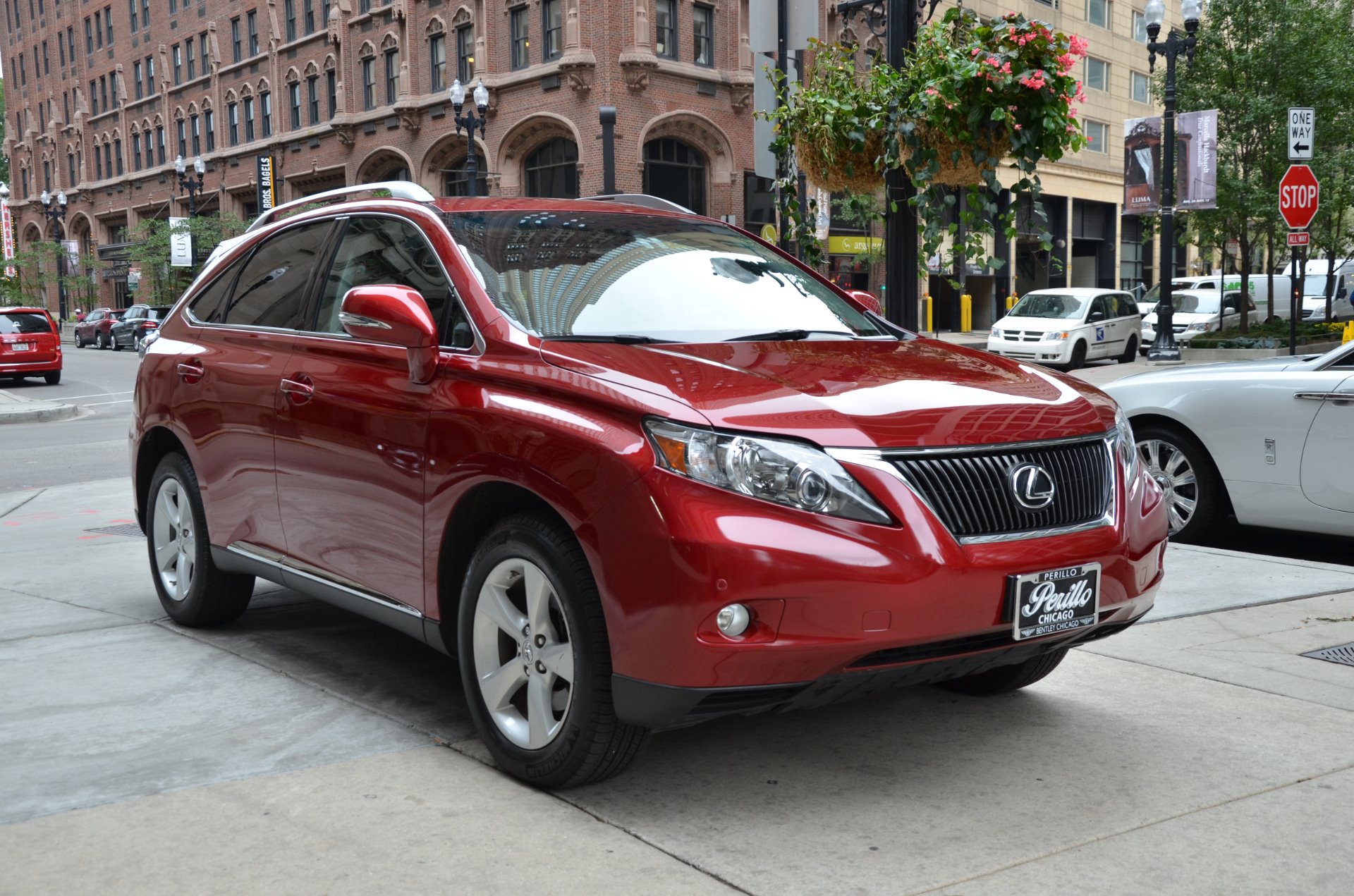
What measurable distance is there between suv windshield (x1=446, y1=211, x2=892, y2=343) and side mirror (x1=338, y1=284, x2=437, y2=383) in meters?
0.24

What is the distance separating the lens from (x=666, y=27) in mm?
41062

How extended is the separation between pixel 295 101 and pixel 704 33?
2059cm

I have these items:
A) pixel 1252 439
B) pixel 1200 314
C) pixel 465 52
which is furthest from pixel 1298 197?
pixel 465 52

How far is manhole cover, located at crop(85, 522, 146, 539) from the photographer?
28.8 ft

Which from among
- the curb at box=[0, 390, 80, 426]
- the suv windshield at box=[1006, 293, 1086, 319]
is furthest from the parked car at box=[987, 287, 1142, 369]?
the curb at box=[0, 390, 80, 426]

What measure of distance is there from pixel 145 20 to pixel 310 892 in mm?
72436

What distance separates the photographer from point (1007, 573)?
345 centimetres

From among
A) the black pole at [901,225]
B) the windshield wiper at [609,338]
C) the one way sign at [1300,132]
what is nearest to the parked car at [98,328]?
the one way sign at [1300,132]

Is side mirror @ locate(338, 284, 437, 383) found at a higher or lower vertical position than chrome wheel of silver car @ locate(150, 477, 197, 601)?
higher

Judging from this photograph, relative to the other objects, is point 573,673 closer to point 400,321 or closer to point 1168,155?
point 400,321

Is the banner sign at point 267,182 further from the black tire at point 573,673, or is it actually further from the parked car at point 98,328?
the black tire at point 573,673

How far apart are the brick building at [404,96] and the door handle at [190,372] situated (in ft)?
113

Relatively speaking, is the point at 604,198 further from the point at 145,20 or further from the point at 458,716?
the point at 145,20

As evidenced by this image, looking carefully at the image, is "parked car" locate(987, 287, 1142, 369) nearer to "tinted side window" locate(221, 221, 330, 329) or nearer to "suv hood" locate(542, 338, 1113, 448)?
"tinted side window" locate(221, 221, 330, 329)
